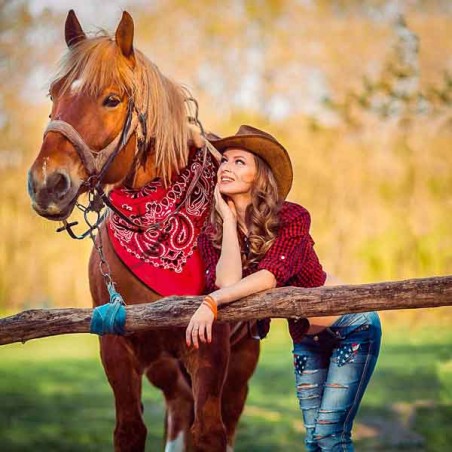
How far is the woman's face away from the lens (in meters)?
2.93

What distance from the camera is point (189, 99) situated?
3258 millimetres

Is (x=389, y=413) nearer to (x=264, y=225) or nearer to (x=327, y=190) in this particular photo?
(x=327, y=190)

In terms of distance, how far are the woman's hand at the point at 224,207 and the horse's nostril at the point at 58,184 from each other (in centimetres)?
47

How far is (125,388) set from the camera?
313cm

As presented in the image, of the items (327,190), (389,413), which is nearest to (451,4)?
(327,190)

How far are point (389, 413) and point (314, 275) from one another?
4.58 m

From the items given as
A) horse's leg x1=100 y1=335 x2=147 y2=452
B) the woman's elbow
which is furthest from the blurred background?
the woman's elbow

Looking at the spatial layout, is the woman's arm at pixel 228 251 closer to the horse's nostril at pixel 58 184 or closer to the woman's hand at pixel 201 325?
the woman's hand at pixel 201 325

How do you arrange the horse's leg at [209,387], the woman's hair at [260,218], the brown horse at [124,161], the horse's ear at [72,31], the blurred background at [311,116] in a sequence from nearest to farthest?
the brown horse at [124,161] → the woman's hair at [260,218] → the horse's leg at [209,387] → the horse's ear at [72,31] → the blurred background at [311,116]

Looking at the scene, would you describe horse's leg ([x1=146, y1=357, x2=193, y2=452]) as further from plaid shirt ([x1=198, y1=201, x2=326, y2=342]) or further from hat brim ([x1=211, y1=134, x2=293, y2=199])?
hat brim ([x1=211, y1=134, x2=293, y2=199])

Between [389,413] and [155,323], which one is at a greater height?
[389,413]

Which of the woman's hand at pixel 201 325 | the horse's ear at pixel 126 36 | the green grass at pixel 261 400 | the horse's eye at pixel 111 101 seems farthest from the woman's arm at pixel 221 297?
the green grass at pixel 261 400

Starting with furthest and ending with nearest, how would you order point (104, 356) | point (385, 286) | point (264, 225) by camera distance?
1. point (104, 356)
2. point (264, 225)
3. point (385, 286)

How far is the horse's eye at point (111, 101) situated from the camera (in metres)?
2.92
